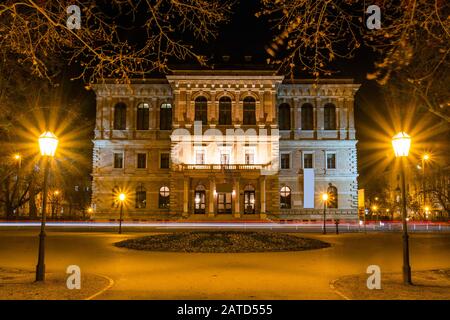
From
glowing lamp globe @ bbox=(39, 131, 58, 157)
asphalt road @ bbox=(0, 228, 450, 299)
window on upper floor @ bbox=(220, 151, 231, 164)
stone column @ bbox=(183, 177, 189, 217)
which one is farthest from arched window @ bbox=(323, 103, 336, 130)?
glowing lamp globe @ bbox=(39, 131, 58, 157)

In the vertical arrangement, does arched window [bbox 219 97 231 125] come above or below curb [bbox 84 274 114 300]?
above

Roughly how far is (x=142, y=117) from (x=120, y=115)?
2737 mm

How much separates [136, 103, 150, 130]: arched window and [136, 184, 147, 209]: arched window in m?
7.27

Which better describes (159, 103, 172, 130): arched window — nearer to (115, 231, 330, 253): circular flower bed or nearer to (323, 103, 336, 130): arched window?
(323, 103, 336, 130): arched window

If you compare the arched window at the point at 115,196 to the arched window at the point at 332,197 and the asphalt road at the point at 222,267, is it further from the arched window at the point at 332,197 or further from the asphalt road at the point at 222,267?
the asphalt road at the point at 222,267

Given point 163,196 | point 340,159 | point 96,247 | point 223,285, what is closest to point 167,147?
point 163,196

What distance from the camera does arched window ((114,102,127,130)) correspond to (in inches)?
2201

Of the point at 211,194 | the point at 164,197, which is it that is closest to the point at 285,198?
the point at 211,194

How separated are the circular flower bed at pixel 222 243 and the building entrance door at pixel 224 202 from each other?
29783 mm

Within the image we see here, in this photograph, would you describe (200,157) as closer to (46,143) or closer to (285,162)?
(285,162)

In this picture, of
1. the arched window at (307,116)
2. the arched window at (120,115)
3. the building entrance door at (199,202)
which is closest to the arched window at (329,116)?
the arched window at (307,116)

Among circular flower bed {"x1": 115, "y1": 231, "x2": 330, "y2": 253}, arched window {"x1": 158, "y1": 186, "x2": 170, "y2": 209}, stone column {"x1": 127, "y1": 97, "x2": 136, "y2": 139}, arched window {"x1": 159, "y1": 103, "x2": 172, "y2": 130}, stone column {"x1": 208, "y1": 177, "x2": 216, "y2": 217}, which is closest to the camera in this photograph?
circular flower bed {"x1": 115, "y1": 231, "x2": 330, "y2": 253}

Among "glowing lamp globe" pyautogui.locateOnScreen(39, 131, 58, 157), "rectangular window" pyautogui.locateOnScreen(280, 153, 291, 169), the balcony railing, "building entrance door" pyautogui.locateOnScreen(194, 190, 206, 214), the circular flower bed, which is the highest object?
"rectangular window" pyautogui.locateOnScreen(280, 153, 291, 169)
